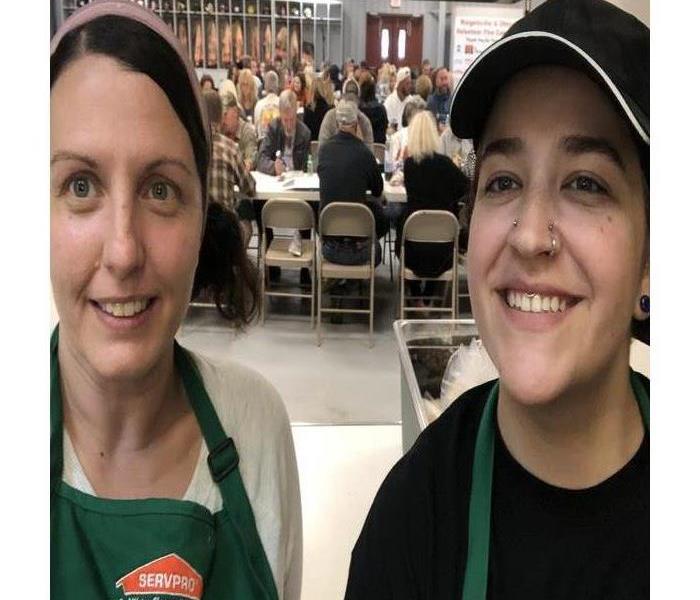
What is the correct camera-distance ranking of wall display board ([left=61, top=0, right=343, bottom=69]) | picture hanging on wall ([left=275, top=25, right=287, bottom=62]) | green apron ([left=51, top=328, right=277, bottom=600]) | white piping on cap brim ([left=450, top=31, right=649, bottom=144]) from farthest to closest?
1. picture hanging on wall ([left=275, top=25, right=287, bottom=62])
2. wall display board ([left=61, top=0, right=343, bottom=69])
3. green apron ([left=51, top=328, right=277, bottom=600])
4. white piping on cap brim ([left=450, top=31, right=649, bottom=144])

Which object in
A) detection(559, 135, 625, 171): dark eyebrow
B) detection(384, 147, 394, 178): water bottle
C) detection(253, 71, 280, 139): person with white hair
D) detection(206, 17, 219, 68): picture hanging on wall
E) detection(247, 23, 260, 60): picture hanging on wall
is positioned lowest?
detection(559, 135, 625, 171): dark eyebrow

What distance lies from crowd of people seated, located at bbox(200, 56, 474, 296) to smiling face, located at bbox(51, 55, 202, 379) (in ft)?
5.73

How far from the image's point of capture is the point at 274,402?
2.69ft

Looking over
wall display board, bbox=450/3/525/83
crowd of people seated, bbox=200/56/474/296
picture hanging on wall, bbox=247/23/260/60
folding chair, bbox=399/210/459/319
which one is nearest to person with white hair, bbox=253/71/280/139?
crowd of people seated, bbox=200/56/474/296

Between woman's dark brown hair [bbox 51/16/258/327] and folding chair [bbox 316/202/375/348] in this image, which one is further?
folding chair [bbox 316/202/375/348]

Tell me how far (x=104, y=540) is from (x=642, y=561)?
1.51ft

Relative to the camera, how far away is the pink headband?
599mm

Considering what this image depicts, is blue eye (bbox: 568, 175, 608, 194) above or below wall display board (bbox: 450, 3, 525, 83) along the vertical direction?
below

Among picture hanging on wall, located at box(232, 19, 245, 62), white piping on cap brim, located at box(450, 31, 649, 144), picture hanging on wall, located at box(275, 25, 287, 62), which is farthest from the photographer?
picture hanging on wall, located at box(275, 25, 287, 62)

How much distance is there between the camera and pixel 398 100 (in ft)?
19.4

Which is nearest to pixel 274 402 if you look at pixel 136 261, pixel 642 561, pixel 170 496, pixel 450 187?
pixel 170 496

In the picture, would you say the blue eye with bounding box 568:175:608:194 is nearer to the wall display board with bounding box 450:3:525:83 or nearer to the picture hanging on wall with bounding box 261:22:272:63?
the wall display board with bounding box 450:3:525:83

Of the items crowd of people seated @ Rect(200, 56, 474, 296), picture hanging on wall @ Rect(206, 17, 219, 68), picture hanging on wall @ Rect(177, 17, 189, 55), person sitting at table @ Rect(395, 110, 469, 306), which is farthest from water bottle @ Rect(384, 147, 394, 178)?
picture hanging on wall @ Rect(177, 17, 189, 55)
